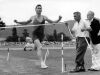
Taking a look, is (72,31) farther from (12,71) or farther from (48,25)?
(12,71)

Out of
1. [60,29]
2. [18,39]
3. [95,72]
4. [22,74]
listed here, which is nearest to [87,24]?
[95,72]

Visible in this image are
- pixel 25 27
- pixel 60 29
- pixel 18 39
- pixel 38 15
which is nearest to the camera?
pixel 38 15

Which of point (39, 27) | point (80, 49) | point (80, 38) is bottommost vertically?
point (80, 49)

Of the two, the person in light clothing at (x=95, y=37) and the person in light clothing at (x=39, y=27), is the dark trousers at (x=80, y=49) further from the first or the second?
the person in light clothing at (x=39, y=27)

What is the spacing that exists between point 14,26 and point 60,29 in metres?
2.15

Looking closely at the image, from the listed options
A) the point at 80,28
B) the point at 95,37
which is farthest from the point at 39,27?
the point at 95,37

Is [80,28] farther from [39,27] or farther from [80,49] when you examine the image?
[39,27]

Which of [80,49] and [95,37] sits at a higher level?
[95,37]

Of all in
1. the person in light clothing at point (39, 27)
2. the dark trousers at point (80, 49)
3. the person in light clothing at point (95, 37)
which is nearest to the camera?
the person in light clothing at point (95, 37)

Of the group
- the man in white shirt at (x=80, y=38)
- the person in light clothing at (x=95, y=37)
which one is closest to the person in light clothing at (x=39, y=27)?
the man in white shirt at (x=80, y=38)

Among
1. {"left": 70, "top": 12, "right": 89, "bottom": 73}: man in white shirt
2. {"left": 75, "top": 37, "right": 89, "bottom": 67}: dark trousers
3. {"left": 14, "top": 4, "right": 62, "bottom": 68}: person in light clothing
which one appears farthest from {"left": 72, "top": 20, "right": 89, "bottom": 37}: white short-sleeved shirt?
{"left": 14, "top": 4, "right": 62, "bottom": 68}: person in light clothing

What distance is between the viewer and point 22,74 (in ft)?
31.8

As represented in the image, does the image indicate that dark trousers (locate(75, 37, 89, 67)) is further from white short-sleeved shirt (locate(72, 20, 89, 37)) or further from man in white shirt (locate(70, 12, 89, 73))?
white short-sleeved shirt (locate(72, 20, 89, 37))

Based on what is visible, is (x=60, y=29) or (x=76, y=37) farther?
(x=60, y=29)
